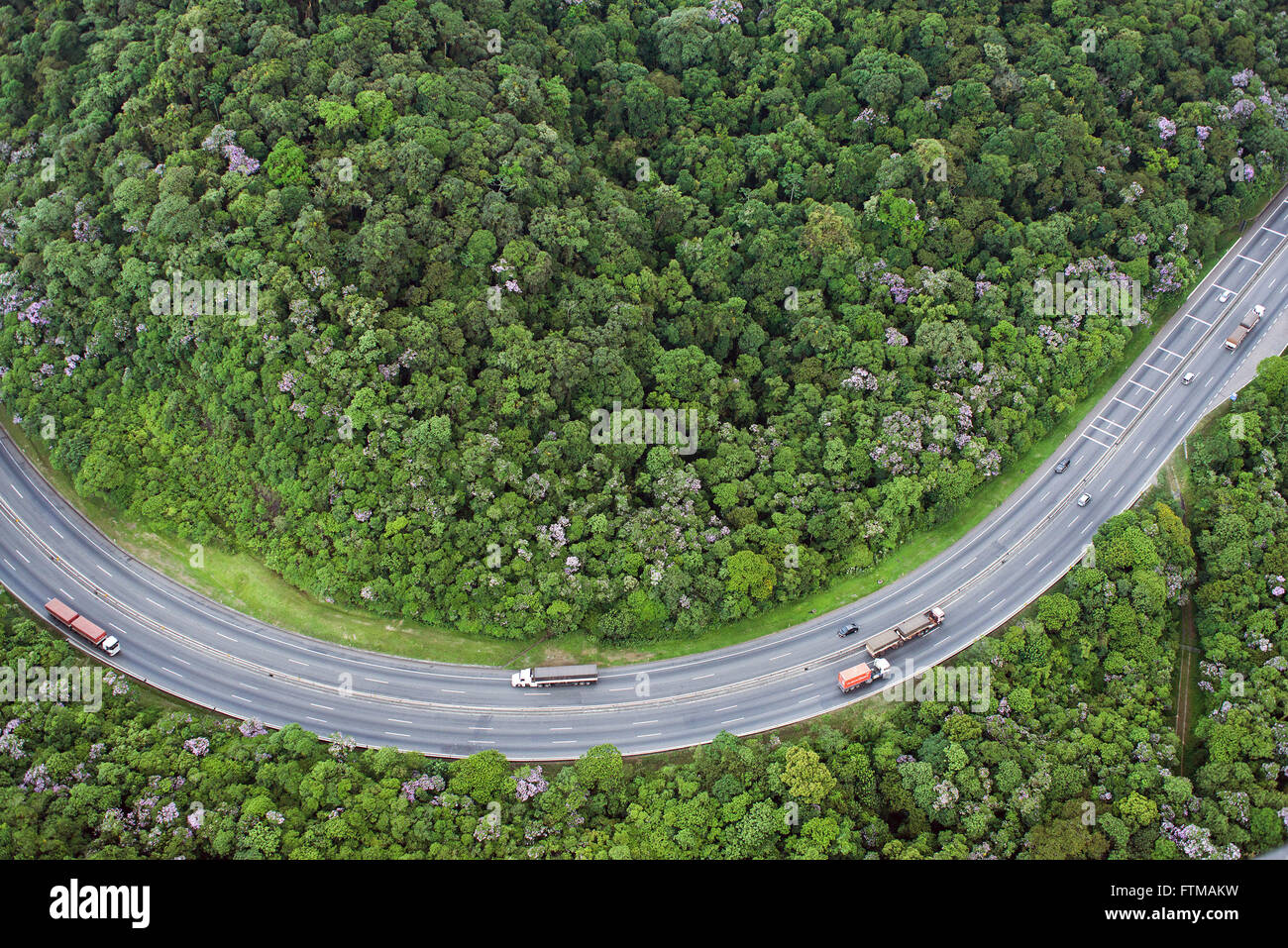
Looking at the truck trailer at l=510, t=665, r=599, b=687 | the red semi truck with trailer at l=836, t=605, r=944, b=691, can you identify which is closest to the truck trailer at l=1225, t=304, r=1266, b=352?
the red semi truck with trailer at l=836, t=605, r=944, b=691

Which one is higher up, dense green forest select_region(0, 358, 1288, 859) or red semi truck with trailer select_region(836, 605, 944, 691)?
red semi truck with trailer select_region(836, 605, 944, 691)

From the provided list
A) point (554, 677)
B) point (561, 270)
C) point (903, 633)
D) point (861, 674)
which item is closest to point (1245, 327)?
point (903, 633)

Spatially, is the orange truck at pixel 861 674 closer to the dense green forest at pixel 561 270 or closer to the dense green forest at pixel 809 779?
the dense green forest at pixel 809 779

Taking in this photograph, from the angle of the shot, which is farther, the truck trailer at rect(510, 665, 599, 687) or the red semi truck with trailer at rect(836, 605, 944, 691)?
the truck trailer at rect(510, 665, 599, 687)

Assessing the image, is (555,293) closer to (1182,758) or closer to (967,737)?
(967,737)

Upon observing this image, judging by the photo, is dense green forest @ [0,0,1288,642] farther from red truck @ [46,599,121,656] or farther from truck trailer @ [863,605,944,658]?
red truck @ [46,599,121,656]

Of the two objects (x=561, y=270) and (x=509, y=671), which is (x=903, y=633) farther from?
(x=561, y=270)

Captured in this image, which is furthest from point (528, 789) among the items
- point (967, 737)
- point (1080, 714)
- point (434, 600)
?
point (1080, 714)
